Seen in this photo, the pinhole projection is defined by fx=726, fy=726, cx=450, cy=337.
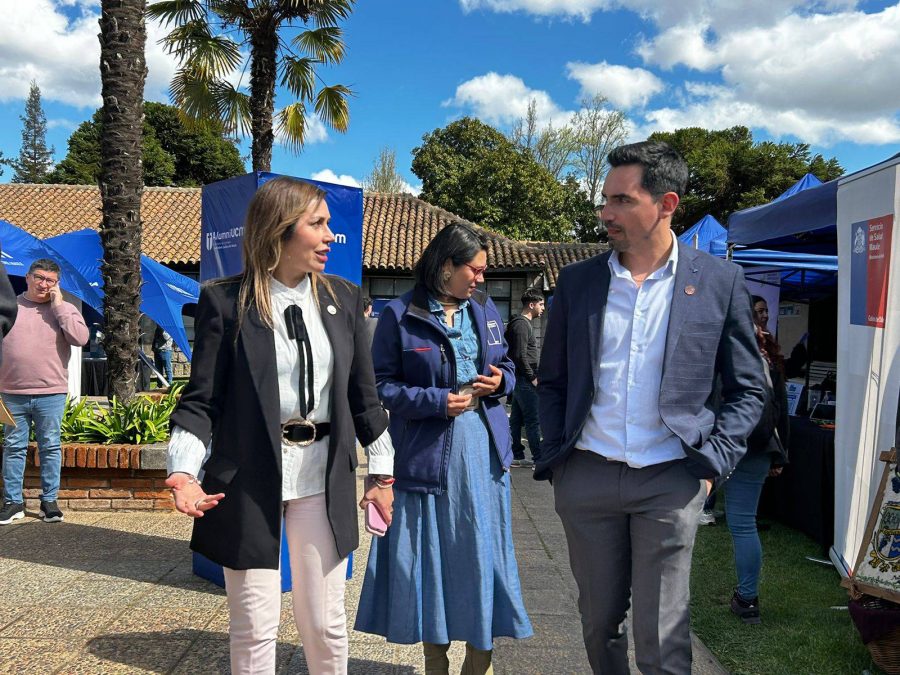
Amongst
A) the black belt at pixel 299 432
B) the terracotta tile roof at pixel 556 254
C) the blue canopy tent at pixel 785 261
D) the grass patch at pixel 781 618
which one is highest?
the terracotta tile roof at pixel 556 254

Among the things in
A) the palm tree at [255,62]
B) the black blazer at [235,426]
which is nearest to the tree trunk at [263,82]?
the palm tree at [255,62]

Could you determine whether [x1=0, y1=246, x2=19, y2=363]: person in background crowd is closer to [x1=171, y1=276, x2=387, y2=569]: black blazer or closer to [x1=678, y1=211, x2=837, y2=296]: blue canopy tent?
[x1=171, y1=276, x2=387, y2=569]: black blazer

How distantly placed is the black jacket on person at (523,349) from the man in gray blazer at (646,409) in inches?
239

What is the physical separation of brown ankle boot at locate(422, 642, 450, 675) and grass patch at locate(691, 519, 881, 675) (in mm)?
1575

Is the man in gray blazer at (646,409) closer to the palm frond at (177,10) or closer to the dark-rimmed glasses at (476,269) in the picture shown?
the dark-rimmed glasses at (476,269)

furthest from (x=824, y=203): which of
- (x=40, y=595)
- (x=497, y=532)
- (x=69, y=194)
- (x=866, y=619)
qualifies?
(x=69, y=194)

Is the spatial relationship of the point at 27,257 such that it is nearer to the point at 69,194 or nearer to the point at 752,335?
the point at 752,335

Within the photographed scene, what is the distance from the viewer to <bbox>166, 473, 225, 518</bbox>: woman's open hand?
2.10m

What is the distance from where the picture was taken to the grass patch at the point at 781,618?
3682mm

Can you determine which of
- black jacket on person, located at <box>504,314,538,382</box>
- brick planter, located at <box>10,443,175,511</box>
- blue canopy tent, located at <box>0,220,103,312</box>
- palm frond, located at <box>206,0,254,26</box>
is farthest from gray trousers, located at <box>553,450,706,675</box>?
palm frond, located at <box>206,0,254,26</box>

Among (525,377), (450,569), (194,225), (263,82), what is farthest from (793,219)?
(194,225)

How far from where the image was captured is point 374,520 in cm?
249

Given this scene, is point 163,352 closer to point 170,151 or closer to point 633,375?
point 633,375

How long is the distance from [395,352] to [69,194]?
2824 cm
